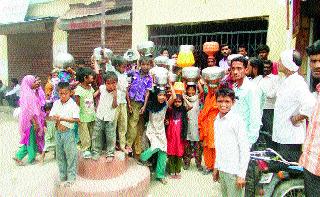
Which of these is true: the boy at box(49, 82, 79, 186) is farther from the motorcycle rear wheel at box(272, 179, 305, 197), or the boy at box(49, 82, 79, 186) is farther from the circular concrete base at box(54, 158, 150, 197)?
the motorcycle rear wheel at box(272, 179, 305, 197)

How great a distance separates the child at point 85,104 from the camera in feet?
14.7

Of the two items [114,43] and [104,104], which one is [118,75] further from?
[114,43]

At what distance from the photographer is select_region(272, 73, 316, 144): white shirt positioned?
3.31 metres

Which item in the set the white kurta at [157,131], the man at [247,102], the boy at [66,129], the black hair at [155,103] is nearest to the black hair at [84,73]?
the boy at [66,129]

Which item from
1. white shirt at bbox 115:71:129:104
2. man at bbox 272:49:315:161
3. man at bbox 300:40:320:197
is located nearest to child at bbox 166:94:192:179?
white shirt at bbox 115:71:129:104

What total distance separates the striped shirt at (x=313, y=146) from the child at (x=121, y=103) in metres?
2.80

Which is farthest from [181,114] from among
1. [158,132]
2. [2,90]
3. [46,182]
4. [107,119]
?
[2,90]

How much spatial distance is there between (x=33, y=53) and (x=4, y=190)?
323 inches

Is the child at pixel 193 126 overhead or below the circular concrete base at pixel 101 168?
overhead

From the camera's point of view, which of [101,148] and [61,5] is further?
[61,5]

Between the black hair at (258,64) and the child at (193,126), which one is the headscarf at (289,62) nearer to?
the black hair at (258,64)

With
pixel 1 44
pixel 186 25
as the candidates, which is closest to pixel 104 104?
pixel 186 25

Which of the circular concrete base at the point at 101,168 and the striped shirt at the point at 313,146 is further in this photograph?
the circular concrete base at the point at 101,168

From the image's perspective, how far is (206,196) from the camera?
433 cm
